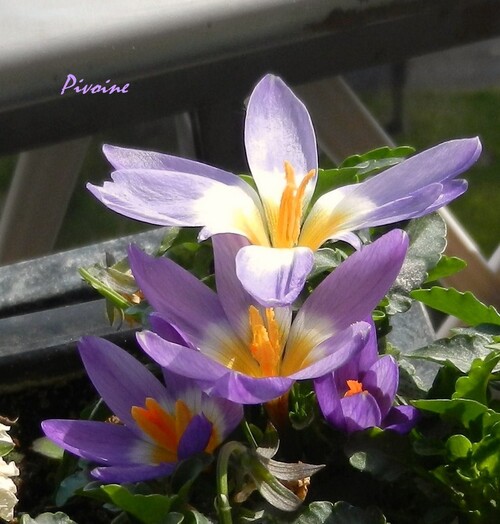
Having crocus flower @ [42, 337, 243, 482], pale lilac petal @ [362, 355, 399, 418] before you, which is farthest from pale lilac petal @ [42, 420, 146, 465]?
pale lilac petal @ [362, 355, 399, 418]

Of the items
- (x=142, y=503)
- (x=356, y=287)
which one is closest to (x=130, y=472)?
(x=142, y=503)

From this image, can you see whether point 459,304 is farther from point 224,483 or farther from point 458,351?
point 224,483

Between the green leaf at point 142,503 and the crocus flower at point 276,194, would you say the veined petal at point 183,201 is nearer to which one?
the crocus flower at point 276,194

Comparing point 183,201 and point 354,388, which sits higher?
point 183,201

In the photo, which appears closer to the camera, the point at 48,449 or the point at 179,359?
the point at 179,359

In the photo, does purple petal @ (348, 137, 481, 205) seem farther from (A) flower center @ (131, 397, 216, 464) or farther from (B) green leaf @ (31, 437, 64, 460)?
(B) green leaf @ (31, 437, 64, 460)

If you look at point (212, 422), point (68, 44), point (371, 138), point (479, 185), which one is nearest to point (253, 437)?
point (212, 422)

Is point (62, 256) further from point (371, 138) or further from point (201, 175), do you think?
point (371, 138)
